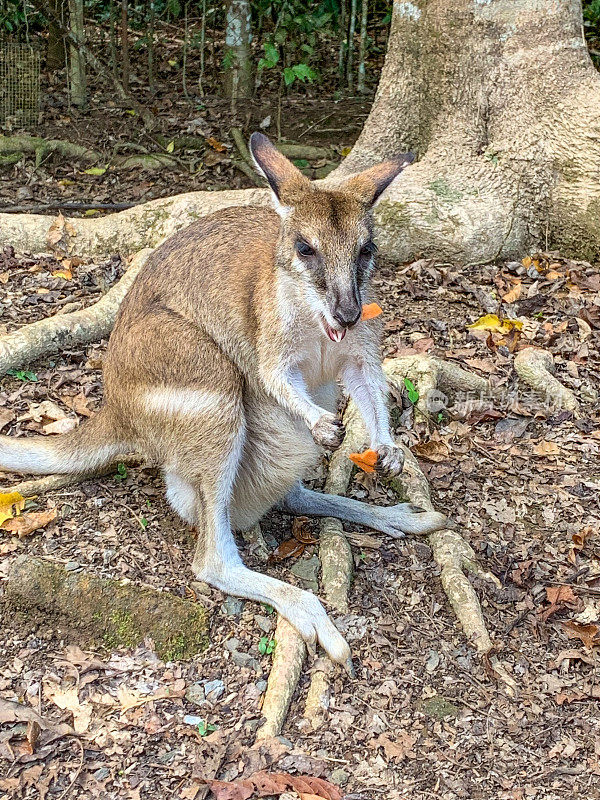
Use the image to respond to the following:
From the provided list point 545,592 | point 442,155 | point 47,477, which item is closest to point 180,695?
point 47,477

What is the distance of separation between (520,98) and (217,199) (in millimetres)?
2095

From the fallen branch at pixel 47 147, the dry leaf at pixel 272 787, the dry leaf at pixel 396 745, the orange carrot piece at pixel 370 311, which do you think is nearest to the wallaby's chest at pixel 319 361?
the orange carrot piece at pixel 370 311

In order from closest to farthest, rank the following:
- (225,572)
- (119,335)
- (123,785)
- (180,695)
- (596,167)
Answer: (123,785) → (180,695) → (225,572) → (119,335) → (596,167)

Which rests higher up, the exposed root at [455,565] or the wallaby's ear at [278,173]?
the wallaby's ear at [278,173]

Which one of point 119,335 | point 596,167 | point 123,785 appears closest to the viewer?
point 123,785

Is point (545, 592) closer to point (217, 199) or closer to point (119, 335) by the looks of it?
point (119, 335)

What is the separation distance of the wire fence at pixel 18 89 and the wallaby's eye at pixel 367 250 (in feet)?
21.1

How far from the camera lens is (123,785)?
3281mm

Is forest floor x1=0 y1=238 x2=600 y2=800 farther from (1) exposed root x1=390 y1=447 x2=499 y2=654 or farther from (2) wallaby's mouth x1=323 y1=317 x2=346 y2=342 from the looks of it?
(2) wallaby's mouth x1=323 y1=317 x2=346 y2=342

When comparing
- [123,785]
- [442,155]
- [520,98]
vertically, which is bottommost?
[123,785]

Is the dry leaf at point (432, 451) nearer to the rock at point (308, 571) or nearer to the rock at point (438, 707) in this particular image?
the rock at point (308, 571)

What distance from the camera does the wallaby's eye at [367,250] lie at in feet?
12.3

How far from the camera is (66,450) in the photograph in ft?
14.1

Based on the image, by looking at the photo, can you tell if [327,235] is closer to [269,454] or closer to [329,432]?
[329,432]
